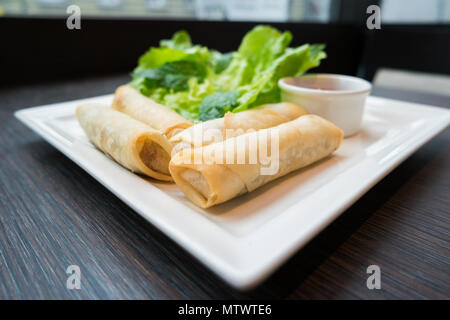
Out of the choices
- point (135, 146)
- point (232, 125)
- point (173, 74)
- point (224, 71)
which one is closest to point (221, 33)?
point (224, 71)

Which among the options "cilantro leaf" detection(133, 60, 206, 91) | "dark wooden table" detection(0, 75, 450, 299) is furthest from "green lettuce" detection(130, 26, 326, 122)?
"dark wooden table" detection(0, 75, 450, 299)

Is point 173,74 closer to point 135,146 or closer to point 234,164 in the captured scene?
→ point 135,146

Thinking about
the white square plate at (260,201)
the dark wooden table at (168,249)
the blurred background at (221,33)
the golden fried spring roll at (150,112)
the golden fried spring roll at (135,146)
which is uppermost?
the blurred background at (221,33)

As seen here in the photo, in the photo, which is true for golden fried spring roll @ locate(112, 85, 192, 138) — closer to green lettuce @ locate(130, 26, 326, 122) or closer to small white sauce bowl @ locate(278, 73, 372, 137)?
green lettuce @ locate(130, 26, 326, 122)

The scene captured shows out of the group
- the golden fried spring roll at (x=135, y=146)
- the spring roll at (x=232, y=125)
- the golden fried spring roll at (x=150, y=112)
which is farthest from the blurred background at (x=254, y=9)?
the golden fried spring roll at (x=135, y=146)

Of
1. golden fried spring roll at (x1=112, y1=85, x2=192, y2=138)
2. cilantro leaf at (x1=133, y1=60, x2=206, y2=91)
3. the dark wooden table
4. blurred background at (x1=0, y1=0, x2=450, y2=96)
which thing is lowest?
the dark wooden table

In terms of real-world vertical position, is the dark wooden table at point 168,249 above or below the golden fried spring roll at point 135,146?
below

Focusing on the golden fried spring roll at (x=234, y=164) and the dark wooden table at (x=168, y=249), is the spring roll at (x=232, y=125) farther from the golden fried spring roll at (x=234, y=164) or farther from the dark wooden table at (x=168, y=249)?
the dark wooden table at (x=168, y=249)
